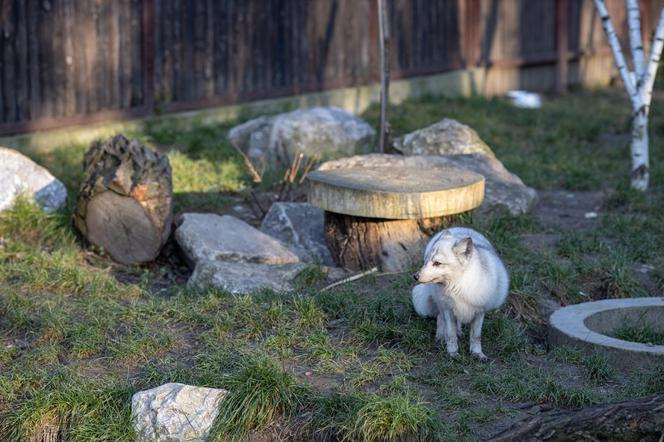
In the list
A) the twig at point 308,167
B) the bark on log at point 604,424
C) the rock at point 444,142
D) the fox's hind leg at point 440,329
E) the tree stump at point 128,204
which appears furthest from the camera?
the rock at point 444,142

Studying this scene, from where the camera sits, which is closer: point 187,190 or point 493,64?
point 187,190

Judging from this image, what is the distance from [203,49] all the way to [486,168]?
4278 millimetres

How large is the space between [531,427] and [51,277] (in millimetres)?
3930

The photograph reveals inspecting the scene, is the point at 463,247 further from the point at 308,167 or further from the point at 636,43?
the point at 636,43

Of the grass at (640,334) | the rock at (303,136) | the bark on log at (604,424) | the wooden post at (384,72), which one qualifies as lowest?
the grass at (640,334)

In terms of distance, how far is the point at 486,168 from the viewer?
9273 mm

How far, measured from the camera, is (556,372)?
19.4 ft

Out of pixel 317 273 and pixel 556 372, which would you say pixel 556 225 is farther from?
pixel 556 372

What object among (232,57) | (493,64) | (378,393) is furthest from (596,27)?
(378,393)

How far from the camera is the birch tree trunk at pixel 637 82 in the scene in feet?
31.6

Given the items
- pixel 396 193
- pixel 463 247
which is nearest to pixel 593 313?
pixel 463 247

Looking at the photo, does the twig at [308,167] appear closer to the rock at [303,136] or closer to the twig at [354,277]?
the rock at [303,136]

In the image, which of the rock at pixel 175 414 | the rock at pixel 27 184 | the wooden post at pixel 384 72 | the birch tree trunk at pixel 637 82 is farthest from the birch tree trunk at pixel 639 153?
the rock at pixel 175 414

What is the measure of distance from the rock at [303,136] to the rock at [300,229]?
69.3 inches
